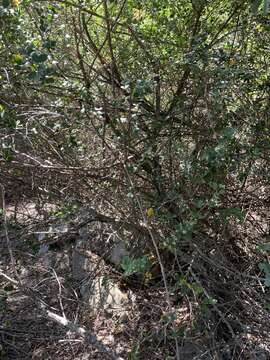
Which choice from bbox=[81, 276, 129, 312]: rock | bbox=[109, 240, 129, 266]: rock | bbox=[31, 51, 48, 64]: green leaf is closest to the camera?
bbox=[31, 51, 48, 64]: green leaf

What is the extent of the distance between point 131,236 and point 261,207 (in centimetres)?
97

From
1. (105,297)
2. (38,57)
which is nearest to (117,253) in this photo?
(105,297)

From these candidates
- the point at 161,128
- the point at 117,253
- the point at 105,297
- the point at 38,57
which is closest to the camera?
the point at 38,57

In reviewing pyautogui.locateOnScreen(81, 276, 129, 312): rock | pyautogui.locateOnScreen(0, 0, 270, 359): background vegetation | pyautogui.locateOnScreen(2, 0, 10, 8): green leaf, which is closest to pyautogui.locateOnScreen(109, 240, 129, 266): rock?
pyautogui.locateOnScreen(81, 276, 129, 312): rock

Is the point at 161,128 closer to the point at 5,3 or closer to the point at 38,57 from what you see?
the point at 38,57

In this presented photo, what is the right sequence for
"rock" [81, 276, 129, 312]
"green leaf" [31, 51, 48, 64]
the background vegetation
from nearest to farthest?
"green leaf" [31, 51, 48, 64]
the background vegetation
"rock" [81, 276, 129, 312]

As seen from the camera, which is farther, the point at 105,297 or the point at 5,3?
the point at 105,297

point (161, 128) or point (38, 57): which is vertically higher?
point (38, 57)

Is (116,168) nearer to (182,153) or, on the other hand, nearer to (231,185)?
(182,153)

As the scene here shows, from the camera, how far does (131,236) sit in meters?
3.12

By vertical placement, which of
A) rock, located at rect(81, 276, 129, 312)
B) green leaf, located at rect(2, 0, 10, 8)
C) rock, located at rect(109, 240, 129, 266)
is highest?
green leaf, located at rect(2, 0, 10, 8)

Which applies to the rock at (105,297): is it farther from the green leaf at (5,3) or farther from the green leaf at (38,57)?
the green leaf at (5,3)

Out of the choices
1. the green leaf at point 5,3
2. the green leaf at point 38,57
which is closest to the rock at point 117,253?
the green leaf at point 38,57

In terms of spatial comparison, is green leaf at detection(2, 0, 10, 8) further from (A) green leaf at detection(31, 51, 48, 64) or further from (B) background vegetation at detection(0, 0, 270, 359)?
(A) green leaf at detection(31, 51, 48, 64)
